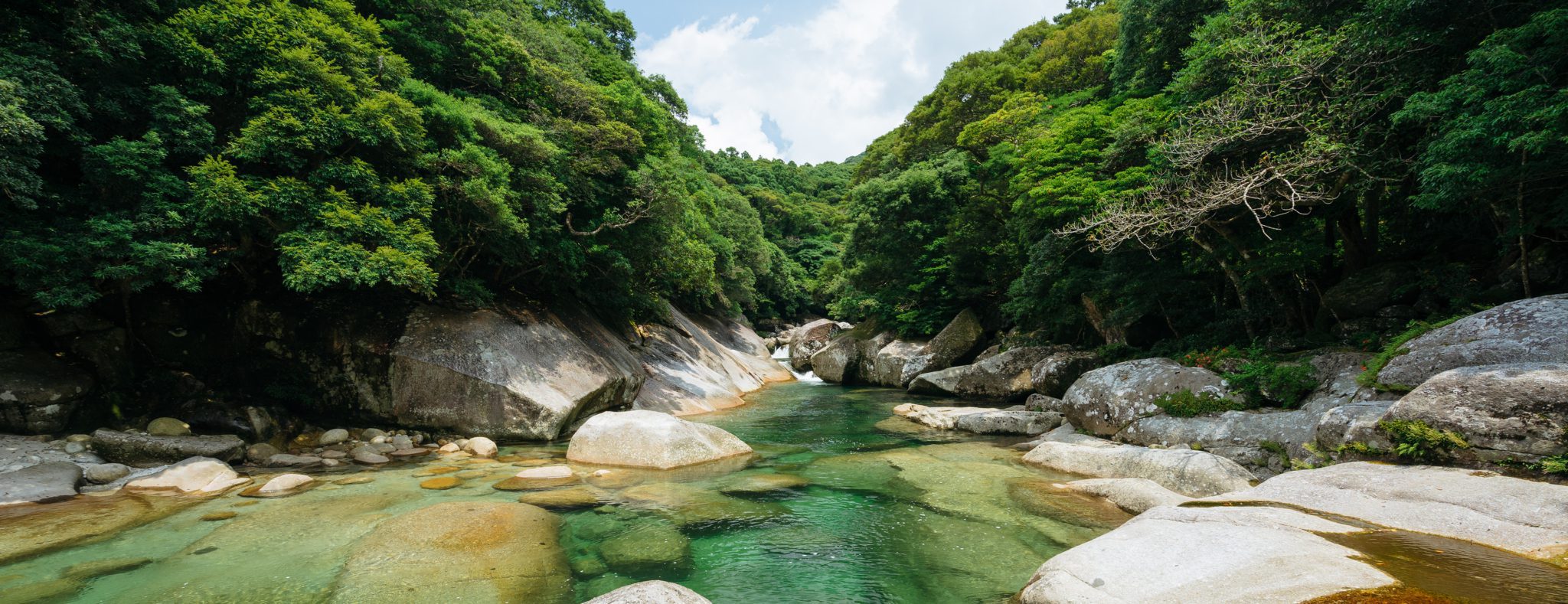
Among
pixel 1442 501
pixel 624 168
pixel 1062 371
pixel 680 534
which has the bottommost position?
pixel 680 534

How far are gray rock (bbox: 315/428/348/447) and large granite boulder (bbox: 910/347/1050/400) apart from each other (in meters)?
18.0

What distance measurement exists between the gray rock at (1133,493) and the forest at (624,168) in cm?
574

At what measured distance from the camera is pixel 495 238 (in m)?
13.5

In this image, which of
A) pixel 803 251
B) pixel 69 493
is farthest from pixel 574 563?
pixel 803 251

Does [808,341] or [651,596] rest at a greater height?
[808,341]

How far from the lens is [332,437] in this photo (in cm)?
1120

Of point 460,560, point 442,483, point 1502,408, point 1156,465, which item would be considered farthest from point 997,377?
point 460,560

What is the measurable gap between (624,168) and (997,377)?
47.0 feet

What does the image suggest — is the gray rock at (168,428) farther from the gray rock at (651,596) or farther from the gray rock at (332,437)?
the gray rock at (651,596)

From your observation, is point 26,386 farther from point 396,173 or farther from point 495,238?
point 495,238

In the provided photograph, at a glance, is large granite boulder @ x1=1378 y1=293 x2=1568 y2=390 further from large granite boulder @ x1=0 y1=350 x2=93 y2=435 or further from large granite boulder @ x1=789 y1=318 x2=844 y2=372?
large granite boulder @ x1=789 y1=318 x2=844 y2=372

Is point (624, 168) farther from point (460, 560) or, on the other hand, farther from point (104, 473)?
point (460, 560)

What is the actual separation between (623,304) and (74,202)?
12.0 m

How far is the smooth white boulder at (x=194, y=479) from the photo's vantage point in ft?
26.1
